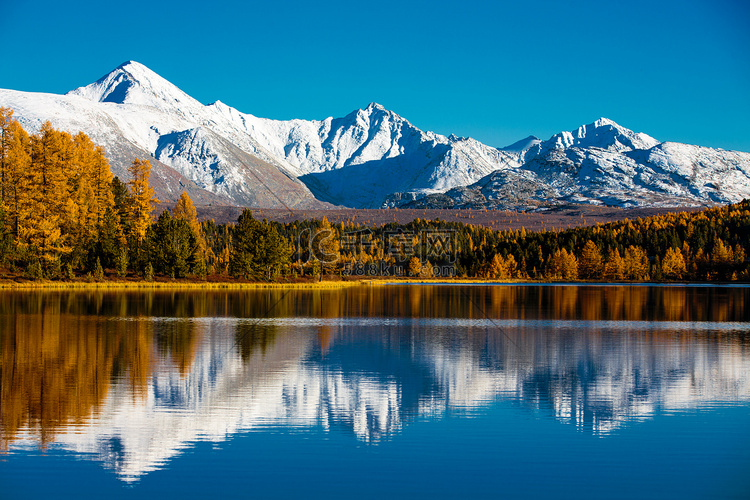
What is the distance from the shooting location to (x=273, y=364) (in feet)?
89.9

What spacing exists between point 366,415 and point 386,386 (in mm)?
4080

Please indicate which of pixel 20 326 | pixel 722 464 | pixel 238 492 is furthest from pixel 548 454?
pixel 20 326

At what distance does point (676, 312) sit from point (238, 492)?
55.1 meters

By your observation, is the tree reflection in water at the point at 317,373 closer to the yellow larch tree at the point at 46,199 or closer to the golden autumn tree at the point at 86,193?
the yellow larch tree at the point at 46,199

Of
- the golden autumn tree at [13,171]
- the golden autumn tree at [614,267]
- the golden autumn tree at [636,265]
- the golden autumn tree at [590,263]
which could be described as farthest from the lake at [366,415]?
the golden autumn tree at [590,263]

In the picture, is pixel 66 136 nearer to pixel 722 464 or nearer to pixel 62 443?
pixel 62 443

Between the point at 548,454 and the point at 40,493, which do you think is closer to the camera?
the point at 40,493

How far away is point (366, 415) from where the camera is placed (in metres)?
19.0

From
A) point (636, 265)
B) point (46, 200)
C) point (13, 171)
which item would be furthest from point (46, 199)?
point (636, 265)

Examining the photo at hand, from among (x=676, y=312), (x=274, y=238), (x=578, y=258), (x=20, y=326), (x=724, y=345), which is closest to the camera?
(x=724, y=345)

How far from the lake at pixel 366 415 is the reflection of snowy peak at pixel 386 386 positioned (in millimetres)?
91

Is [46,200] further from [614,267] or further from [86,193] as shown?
[614,267]

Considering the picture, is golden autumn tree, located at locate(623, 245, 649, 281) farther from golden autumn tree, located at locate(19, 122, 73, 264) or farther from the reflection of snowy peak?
the reflection of snowy peak

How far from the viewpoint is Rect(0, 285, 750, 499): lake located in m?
13.8
